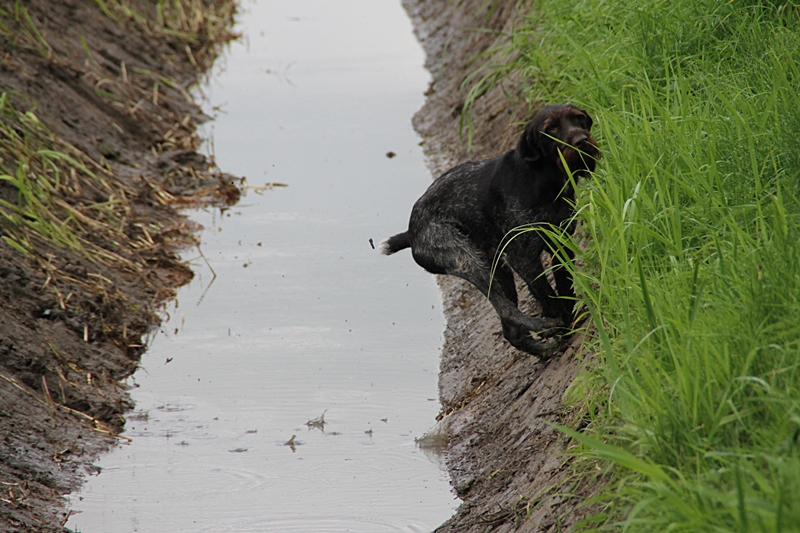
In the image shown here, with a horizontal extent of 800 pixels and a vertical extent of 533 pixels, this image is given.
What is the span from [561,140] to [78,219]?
4.40 m

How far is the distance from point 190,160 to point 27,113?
2.08 metres

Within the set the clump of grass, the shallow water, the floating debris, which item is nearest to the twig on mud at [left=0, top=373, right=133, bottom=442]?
the shallow water

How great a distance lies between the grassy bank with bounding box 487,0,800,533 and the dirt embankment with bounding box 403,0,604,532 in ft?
0.90

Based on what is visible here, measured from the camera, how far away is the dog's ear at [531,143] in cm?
469

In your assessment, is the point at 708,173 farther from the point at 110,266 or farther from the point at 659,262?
the point at 110,266

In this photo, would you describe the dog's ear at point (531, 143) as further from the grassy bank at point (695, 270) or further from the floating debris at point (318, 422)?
the floating debris at point (318, 422)

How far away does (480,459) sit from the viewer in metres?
4.71

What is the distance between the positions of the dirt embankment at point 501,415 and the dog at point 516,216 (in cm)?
31

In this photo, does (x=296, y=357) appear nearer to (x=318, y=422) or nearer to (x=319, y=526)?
(x=318, y=422)

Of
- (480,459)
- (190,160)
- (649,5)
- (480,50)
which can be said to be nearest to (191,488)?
(480,459)

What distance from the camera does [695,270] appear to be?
3.19 m

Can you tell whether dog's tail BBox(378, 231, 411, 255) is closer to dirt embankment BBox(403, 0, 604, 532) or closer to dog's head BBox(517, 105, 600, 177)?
dirt embankment BBox(403, 0, 604, 532)

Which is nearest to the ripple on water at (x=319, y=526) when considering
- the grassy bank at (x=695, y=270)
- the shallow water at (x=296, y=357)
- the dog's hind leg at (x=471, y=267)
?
the shallow water at (x=296, y=357)

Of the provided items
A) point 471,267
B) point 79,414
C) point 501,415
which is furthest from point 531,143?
point 79,414
